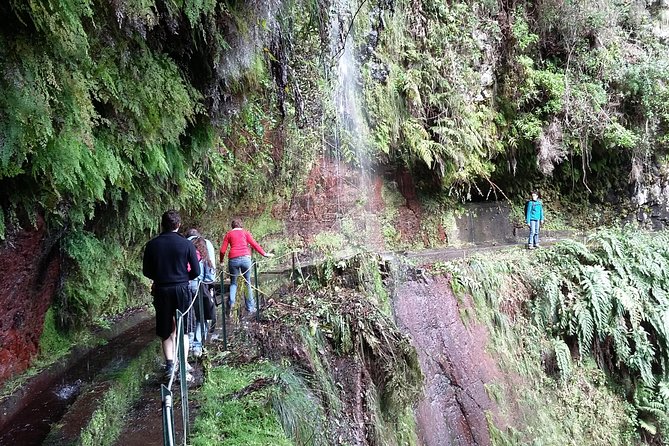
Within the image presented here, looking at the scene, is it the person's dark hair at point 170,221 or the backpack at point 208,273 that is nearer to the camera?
the person's dark hair at point 170,221

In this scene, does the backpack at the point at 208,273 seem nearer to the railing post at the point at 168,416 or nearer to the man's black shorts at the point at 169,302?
the man's black shorts at the point at 169,302

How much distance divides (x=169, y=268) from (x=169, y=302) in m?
0.32

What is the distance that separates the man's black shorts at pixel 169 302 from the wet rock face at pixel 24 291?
2.11 meters

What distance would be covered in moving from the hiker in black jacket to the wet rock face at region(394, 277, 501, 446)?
4001 millimetres

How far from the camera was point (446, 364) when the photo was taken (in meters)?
7.76

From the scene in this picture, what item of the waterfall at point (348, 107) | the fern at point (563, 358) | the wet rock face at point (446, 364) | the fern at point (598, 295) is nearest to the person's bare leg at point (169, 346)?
the wet rock face at point (446, 364)

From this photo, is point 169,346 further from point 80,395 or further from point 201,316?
point 80,395

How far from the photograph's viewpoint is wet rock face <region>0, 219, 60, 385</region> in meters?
5.39

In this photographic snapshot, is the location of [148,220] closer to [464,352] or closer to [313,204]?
[464,352]

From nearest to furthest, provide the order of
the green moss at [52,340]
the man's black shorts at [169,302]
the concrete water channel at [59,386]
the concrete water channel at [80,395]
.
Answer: the concrete water channel at [80,395], the man's black shorts at [169,302], the concrete water channel at [59,386], the green moss at [52,340]

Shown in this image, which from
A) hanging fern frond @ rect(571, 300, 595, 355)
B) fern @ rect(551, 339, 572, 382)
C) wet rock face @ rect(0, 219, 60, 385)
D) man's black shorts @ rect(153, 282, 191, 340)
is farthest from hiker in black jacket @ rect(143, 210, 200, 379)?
hanging fern frond @ rect(571, 300, 595, 355)

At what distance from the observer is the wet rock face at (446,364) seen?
7.04 metres

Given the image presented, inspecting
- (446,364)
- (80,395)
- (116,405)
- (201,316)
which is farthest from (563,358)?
(80,395)

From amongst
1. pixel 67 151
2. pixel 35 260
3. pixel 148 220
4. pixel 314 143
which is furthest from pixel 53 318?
pixel 314 143
